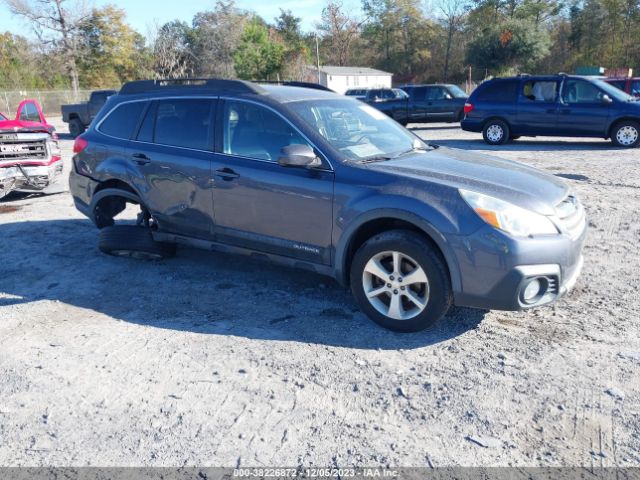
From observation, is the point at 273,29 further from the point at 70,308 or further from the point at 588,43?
the point at 70,308

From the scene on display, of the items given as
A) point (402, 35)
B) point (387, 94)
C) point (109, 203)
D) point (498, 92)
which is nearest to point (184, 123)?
point (109, 203)

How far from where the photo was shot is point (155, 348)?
4.02 metres

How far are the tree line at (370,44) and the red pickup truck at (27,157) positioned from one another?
126 feet

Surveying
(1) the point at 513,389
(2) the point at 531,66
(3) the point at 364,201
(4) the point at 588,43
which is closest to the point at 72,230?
(3) the point at 364,201

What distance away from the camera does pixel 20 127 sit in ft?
30.0

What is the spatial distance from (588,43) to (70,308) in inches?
2273

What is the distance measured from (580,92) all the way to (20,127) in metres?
12.2

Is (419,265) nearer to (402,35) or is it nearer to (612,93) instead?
(612,93)

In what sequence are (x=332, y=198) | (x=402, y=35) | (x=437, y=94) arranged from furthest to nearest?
(x=402, y=35)
(x=437, y=94)
(x=332, y=198)

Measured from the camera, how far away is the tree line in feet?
159

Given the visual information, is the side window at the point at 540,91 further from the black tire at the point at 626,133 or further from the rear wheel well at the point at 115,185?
the rear wheel well at the point at 115,185

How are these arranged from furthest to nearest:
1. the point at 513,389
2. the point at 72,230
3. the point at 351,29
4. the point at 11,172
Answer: the point at 351,29 < the point at 11,172 < the point at 72,230 < the point at 513,389

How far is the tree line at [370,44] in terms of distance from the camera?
4856cm

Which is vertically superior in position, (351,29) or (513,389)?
(351,29)
